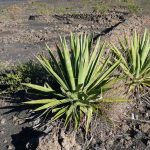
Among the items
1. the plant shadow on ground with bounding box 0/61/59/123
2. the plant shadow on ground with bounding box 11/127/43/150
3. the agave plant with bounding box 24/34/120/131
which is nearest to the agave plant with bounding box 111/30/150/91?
the agave plant with bounding box 24/34/120/131

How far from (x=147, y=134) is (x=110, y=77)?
3.70ft

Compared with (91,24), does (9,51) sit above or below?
below

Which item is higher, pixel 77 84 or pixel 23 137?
pixel 77 84

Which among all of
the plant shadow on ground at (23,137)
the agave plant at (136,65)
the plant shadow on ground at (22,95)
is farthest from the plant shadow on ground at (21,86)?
the agave plant at (136,65)

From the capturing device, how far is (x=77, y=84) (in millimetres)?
6738

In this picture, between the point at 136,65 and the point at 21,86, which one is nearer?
the point at 136,65

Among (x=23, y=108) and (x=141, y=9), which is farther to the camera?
(x=141, y=9)

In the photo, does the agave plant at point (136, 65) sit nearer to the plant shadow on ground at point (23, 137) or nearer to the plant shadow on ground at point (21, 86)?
the plant shadow on ground at point (21, 86)

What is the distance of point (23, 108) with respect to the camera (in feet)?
24.4

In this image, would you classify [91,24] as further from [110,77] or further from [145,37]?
[110,77]

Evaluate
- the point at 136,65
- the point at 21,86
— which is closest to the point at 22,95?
the point at 21,86

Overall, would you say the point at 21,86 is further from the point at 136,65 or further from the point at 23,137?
the point at 136,65

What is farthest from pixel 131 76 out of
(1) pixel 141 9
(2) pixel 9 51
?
(1) pixel 141 9

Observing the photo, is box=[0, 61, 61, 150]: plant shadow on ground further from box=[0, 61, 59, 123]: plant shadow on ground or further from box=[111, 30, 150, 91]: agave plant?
box=[111, 30, 150, 91]: agave plant
